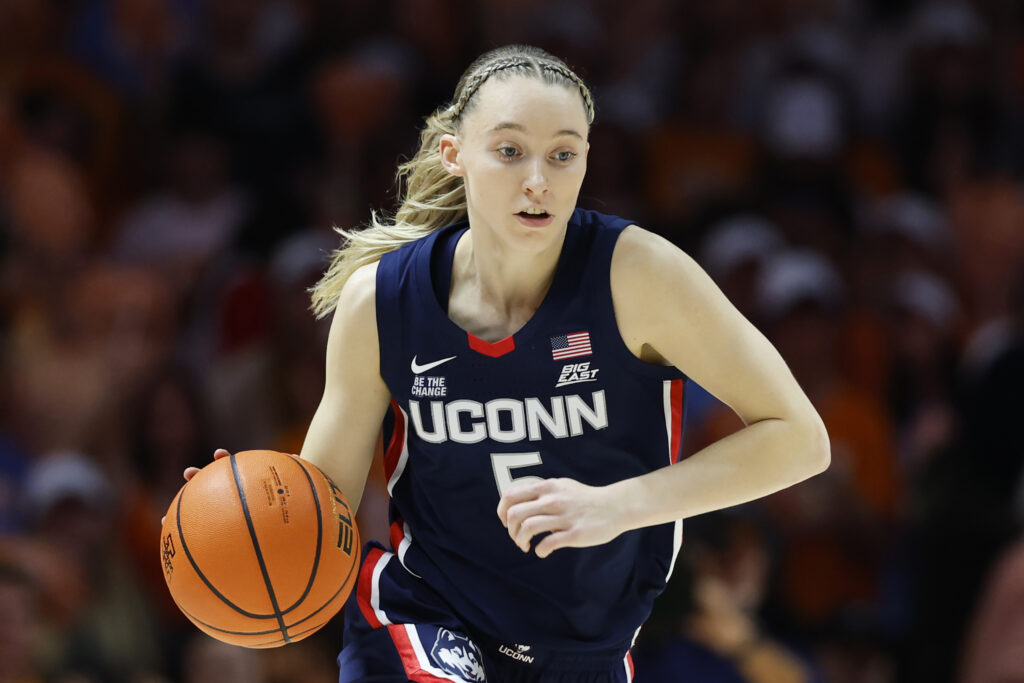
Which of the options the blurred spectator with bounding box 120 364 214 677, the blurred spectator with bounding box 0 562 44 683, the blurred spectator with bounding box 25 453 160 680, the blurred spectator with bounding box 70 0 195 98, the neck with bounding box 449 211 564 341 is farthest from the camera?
the blurred spectator with bounding box 70 0 195 98

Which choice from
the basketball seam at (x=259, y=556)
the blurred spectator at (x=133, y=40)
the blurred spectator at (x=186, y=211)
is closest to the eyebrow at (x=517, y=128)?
the basketball seam at (x=259, y=556)

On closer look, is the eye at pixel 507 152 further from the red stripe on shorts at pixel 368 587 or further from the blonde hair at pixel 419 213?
the red stripe on shorts at pixel 368 587

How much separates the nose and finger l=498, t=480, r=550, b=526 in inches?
25.6

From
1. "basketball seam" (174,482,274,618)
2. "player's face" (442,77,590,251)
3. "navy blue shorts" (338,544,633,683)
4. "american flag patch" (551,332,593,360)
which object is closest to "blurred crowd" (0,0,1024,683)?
"navy blue shorts" (338,544,633,683)

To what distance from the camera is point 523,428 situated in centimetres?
316

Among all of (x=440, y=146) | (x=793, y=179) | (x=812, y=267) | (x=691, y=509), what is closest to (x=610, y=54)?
(x=793, y=179)

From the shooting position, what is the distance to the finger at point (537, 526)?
2764mm

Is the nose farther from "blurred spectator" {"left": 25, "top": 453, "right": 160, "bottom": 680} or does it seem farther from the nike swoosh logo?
"blurred spectator" {"left": 25, "top": 453, "right": 160, "bottom": 680}

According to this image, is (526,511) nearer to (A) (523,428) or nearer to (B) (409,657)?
(A) (523,428)

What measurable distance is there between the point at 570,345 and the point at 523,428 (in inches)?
8.7

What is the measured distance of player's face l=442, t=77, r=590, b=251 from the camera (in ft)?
9.87

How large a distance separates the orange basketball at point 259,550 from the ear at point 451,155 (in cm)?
79

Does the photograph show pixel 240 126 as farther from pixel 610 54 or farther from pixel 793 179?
pixel 793 179

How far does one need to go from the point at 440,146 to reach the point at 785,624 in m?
3.26
